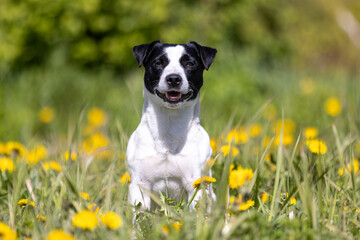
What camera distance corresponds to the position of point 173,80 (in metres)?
2.95

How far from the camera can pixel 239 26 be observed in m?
13.0

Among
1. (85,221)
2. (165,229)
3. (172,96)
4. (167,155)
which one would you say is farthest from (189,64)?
(85,221)

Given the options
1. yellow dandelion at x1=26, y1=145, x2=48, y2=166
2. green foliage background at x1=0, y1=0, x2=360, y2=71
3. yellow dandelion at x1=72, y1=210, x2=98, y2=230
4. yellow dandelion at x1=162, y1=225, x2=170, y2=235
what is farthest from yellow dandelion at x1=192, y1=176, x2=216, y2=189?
green foliage background at x1=0, y1=0, x2=360, y2=71

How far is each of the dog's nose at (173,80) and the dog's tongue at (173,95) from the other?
92 millimetres

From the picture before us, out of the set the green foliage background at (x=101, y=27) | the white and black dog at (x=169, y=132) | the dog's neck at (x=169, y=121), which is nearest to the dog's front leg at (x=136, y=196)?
the white and black dog at (x=169, y=132)

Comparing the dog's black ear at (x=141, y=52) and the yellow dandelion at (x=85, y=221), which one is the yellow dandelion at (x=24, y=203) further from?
the dog's black ear at (x=141, y=52)

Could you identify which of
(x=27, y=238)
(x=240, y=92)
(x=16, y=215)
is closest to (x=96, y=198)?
(x=16, y=215)

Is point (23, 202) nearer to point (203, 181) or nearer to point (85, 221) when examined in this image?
point (85, 221)

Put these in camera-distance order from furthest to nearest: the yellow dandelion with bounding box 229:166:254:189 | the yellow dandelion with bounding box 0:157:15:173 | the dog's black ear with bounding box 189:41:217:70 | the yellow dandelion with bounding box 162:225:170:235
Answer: the yellow dandelion with bounding box 0:157:15:173 → the dog's black ear with bounding box 189:41:217:70 → the yellow dandelion with bounding box 229:166:254:189 → the yellow dandelion with bounding box 162:225:170:235

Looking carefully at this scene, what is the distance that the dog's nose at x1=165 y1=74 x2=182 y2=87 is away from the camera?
2941mm

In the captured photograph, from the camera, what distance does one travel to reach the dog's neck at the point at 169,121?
3107 millimetres

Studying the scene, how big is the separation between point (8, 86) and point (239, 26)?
6.61 metres

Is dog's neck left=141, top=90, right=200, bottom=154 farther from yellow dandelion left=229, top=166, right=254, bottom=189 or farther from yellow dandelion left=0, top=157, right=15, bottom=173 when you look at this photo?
yellow dandelion left=0, top=157, right=15, bottom=173

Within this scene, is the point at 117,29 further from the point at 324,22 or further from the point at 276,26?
the point at 324,22
